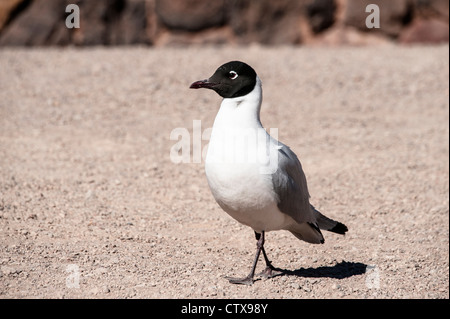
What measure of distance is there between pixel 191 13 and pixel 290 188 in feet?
27.1

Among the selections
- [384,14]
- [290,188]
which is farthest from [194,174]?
[384,14]

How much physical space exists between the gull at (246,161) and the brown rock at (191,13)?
7.98m

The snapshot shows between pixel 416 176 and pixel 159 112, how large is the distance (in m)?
3.26

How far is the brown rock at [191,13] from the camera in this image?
40.4ft

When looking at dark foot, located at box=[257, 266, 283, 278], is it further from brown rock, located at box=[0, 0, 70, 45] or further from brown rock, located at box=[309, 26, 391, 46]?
brown rock, located at box=[309, 26, 391, 46]

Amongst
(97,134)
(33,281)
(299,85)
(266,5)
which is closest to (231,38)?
(266,5)

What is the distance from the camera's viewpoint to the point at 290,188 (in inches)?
185

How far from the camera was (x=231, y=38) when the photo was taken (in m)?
12.6

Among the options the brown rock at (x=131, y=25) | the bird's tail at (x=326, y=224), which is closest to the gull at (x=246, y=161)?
the bird's tail at (x=326, y=224)

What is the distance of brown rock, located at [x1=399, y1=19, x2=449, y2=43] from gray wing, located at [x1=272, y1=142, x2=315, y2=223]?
8.40 metres

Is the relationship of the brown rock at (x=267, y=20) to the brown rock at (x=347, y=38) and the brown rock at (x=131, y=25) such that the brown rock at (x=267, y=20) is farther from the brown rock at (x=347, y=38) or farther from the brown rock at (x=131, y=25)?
the brown rock at (x=131, y=25)

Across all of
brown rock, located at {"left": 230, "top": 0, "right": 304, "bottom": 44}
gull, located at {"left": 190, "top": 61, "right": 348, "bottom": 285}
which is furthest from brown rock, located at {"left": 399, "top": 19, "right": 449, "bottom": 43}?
gull, located at {"left": 190, "top": 61, "right": 348, "bottom": 285}

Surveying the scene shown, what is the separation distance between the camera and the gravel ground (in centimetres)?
510

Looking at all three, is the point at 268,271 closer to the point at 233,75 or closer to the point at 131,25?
the point at 233,75
